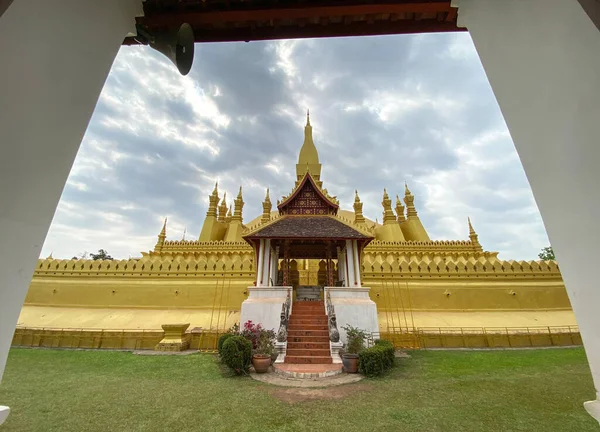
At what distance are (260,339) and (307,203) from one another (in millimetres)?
7719

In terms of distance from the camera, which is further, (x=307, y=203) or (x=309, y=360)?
(x=307, y=203)

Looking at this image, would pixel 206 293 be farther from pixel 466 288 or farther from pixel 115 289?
pixel 466 288

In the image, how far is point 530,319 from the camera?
41.3 ft

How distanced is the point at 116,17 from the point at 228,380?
760 cm

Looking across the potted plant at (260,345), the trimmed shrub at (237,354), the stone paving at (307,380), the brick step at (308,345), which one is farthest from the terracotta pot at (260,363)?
the brick step at (308,345)

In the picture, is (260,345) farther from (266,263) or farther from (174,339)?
(174,339)

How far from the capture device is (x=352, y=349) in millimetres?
8414

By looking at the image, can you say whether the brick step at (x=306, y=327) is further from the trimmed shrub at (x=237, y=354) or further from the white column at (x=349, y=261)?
the white column at (x=349, y=261)

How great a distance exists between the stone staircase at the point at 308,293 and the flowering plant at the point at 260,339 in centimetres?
347

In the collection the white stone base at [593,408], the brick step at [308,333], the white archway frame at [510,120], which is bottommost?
the white stone base at [593,408]

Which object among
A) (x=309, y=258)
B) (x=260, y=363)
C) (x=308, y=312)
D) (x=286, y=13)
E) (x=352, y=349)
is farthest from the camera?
(x=309, y=258)

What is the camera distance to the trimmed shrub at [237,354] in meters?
7.45

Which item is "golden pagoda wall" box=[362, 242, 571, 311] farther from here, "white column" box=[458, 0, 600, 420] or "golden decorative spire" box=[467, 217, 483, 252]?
"white column" box=[458, 0, 600, 420]

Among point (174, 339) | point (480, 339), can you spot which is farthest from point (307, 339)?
point (480, 339)
